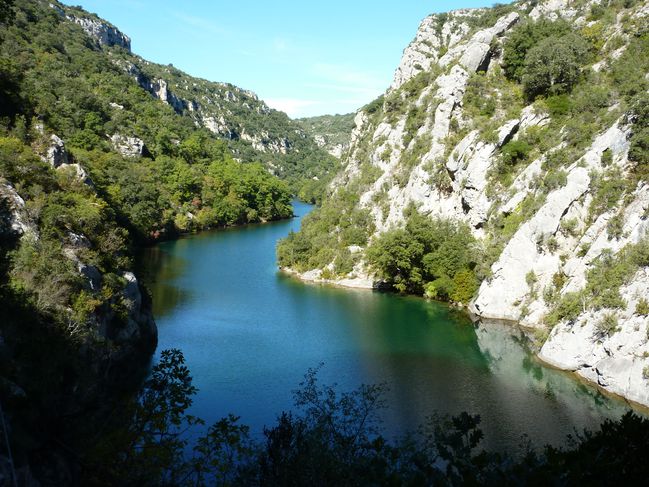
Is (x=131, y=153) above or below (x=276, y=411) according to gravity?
above

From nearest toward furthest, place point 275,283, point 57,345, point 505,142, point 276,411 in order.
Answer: point 57,345 < point 276,411 < point 505,142 < point 275,283

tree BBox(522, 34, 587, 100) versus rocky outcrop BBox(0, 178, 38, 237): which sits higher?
tree BBox(522, 34, 587, 100)

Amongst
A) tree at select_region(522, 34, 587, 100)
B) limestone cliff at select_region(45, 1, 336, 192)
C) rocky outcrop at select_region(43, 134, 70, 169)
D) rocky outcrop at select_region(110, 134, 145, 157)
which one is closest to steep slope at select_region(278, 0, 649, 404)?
tree at select_region(522, 34, 587, 100)

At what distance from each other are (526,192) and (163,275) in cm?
3976

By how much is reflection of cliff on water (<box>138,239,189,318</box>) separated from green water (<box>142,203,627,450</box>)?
0.98ft

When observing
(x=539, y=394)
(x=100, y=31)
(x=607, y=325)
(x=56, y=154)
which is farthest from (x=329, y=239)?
(x=100, y=31)

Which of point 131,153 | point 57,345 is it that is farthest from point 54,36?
point 57,345

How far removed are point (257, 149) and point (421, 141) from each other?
5096 inches

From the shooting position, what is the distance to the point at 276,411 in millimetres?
27109

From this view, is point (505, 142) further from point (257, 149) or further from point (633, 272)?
point (257, 149)

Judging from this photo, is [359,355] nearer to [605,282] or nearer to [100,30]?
[605,282]

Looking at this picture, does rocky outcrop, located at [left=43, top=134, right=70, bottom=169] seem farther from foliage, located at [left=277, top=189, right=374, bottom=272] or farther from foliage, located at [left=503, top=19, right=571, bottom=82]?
foliage, located at [left=503, top=19, right=571, bottom=82]

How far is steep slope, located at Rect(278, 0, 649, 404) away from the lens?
1359 inches

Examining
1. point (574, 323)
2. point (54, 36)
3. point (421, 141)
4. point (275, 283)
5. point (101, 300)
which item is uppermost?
point (54, 36)
